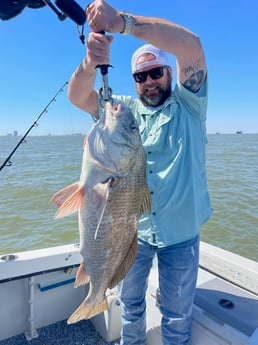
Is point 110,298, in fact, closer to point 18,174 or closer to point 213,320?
point 213,320

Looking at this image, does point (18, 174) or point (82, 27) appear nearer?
point (82, 27)

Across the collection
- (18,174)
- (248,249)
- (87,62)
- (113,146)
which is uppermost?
(87,62)

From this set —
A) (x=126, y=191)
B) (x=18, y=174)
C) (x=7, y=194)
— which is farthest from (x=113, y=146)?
(x=18, y=174)

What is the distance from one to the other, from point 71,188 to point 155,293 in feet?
4.55

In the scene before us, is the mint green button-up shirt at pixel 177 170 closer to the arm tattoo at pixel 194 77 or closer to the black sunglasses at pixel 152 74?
the arm tattoo at pixel 194 77

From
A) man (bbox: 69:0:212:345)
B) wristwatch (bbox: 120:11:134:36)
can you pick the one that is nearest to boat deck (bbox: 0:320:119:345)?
man (bbox: 69:0:212:345)

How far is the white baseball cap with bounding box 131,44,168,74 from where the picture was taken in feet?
7.36

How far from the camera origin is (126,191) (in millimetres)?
1758

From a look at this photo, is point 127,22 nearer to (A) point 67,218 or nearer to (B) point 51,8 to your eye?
(B) point 51,8

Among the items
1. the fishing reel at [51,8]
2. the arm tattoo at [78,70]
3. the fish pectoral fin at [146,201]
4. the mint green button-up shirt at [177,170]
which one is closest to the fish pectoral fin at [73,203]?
the fish pectoral fin at [146,201]

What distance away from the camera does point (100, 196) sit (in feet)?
5.60

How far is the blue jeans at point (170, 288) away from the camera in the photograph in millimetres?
2178

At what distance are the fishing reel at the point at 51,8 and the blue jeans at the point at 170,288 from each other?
1514 mm

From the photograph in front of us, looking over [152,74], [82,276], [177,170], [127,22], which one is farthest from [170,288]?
[127,22]
